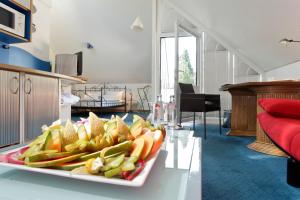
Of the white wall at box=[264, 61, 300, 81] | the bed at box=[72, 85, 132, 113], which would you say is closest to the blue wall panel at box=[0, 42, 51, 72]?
the bed at box=[72, 85, 132, 113]

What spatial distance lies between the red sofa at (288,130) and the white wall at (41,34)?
2.25m

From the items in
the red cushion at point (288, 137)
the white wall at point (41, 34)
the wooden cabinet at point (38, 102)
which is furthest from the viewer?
the white wall at point (41, 34)

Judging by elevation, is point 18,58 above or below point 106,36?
below

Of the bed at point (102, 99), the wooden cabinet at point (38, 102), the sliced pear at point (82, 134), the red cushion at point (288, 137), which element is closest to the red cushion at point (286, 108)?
the red cushion at point (288, 137)

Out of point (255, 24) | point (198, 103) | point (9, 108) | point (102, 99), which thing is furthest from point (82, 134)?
point (102, 99)

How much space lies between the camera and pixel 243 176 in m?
1.36

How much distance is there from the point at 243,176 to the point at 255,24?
211 centimetres

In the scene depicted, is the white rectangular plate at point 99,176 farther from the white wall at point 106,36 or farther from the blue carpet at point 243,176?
the white wall at point 106,36

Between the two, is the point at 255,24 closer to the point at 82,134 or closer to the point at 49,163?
the point at 82,134

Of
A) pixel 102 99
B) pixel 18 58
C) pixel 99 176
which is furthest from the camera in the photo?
pixel 102 99

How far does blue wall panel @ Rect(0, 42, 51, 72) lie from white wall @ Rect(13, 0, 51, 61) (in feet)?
0.18

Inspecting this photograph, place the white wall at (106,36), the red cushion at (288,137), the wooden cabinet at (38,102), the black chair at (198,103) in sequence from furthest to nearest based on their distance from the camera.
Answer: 1. the white wall at (106,36)
2. the black chair at (198,103)
3. the wooden cabinet at (38,102)
4. the red cushion at (288,137)

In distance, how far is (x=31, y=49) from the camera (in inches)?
82.4

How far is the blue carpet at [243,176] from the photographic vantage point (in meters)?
1.10
